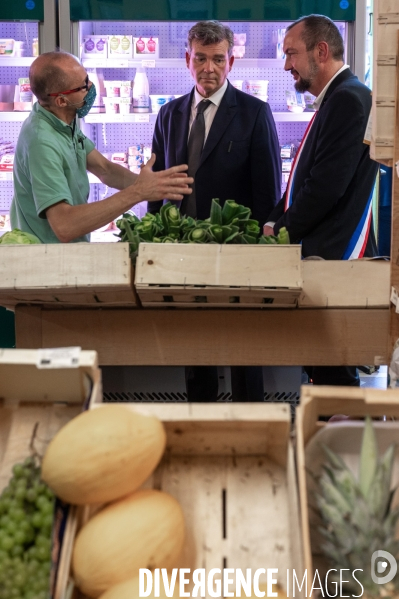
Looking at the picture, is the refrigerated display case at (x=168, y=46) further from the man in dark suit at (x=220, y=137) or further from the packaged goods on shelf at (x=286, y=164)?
the man in dark suit at (x=220, y=137)

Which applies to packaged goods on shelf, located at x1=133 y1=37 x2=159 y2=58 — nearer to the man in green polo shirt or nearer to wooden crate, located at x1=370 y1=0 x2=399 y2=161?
the man in green polo shirt

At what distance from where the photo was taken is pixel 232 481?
1.24m

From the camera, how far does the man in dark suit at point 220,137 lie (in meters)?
3.54

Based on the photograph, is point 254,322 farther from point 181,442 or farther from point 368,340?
point 181,442

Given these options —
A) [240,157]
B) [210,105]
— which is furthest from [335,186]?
[210,105]

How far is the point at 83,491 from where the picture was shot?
107 cm

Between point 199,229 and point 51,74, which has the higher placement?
point 51,74

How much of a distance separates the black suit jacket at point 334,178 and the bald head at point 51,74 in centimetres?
111

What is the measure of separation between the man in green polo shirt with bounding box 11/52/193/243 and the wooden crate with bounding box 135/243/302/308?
0.72m

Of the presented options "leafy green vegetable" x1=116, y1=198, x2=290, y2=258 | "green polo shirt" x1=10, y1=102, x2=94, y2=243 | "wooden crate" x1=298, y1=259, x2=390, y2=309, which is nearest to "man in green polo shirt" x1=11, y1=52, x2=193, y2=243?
"green polo shirt" x1=10, y1=102, x2=94, y2=243

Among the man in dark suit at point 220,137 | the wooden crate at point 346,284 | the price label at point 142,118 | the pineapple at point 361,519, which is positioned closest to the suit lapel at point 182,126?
the man in dark suit at point 220,137

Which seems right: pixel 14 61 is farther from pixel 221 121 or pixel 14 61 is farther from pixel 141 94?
pixel 221 121

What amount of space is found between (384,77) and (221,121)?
1770 millimetres

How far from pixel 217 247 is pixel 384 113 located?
60 cm
